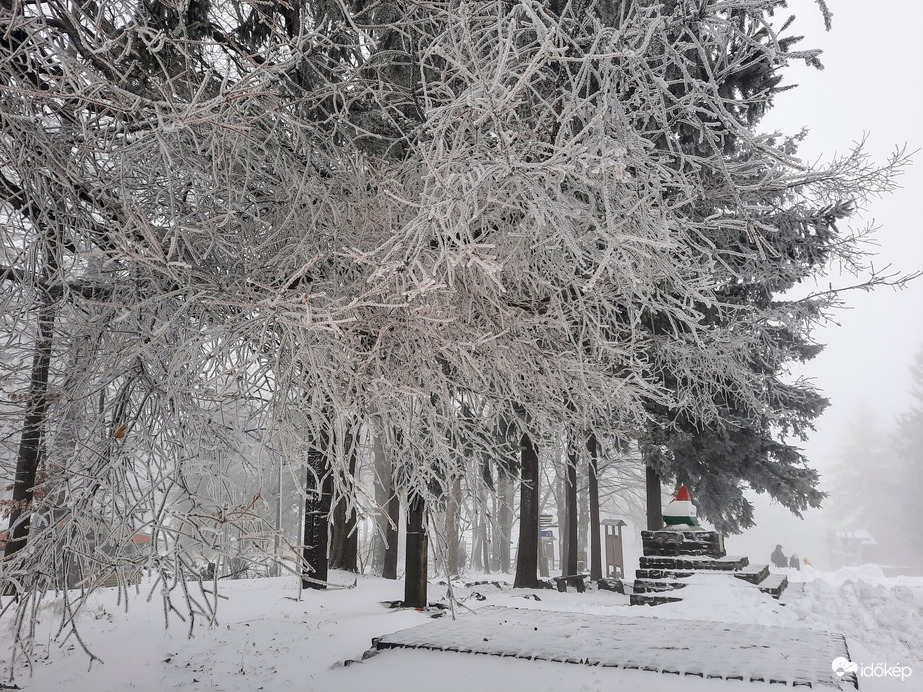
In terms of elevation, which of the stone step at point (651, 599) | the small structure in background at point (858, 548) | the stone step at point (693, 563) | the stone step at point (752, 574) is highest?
the stone step at point (693, 563)

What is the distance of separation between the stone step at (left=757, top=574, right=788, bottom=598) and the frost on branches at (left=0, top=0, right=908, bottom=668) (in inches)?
268

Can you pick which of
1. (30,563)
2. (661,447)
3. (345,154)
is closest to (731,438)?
(661,447)

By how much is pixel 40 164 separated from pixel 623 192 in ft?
12.5

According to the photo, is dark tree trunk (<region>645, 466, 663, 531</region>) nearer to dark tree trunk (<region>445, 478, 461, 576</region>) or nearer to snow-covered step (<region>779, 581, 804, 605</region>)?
snow-covered step (<region>779, 581, 804, 605</region>)

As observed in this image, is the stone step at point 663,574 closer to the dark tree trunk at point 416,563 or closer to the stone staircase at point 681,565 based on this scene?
the stone staircase at point 681,565

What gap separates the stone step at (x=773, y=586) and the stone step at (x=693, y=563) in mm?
535

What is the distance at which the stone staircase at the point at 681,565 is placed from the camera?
11.2 metres

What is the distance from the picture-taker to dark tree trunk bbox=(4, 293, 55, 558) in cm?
416

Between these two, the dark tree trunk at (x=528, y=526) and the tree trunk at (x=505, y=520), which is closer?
the dark tree trunk at (x=528, y=526)

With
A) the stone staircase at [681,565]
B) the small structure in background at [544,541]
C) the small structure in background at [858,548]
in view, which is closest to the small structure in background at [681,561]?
the stone staircase at [681,565]

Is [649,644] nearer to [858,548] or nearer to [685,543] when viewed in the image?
[685,543]

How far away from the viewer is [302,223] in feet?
15.7

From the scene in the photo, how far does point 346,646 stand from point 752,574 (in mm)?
8383

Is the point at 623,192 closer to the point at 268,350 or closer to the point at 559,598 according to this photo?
the point at 268,350
